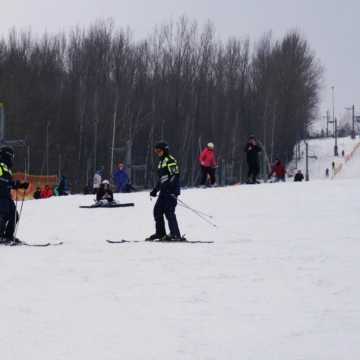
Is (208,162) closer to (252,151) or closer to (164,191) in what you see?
(252,151)

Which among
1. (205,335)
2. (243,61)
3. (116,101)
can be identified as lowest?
(205,335)

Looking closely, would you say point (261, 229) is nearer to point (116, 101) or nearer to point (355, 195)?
point (355, 195)

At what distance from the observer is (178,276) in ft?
29.2

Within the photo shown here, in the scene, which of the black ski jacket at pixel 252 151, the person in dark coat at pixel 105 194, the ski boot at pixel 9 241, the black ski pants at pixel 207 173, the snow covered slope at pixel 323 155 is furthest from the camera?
the snow covered slope at pixel 323 155

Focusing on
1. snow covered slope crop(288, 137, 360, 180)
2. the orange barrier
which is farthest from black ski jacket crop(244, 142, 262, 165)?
snow covered slope crop(288, 137, 360, 180)

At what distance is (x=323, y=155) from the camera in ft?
253

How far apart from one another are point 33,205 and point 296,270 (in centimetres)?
1396

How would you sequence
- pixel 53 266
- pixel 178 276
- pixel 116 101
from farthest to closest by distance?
pixel 116 101, pixel 53 266, pixel 178 276

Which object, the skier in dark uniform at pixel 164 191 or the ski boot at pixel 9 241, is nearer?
the ski boot at pixel 9 241

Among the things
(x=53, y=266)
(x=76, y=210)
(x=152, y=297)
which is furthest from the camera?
(x=76, y=210)

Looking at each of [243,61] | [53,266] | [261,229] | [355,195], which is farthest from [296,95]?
[53,266]

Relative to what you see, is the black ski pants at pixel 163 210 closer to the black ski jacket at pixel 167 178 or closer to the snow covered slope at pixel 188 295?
the black ski jacket at pixel 167 178

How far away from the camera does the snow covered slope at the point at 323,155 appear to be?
6912 cm

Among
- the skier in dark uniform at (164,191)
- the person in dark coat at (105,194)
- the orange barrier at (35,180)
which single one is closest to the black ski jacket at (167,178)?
the skier in dark uniform at (164,191)
